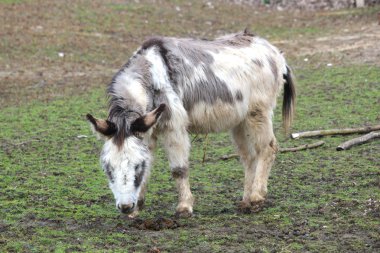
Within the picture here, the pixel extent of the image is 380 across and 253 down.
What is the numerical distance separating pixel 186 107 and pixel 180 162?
50 centimetres

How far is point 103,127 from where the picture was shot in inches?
234

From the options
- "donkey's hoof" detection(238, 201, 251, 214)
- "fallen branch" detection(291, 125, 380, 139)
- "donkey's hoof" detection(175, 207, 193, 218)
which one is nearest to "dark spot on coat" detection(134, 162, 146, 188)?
"donkey's hoof" detection(175, 207, 193, 218)

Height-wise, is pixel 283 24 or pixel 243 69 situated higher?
pixel 243 69

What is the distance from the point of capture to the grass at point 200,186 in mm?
5812

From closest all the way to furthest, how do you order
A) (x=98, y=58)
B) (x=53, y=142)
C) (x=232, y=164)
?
1. (x=232, y=164)
2. (x=53, y=142)
3. (x=98, y=58)

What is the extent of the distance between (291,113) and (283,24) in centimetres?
1244

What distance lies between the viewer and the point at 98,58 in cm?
1577

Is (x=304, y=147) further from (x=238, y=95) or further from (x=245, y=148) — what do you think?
(x=238, y=95)

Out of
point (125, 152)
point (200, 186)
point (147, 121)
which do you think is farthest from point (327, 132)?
point (125, 152)

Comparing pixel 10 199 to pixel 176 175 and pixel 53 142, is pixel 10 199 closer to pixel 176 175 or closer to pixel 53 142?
pixel 176 175

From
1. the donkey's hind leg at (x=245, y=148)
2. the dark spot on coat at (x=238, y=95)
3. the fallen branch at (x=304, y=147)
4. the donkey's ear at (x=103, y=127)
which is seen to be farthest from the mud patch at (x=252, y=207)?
the fallen branch at (x=304, y=147)

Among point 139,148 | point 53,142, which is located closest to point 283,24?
point 53,142

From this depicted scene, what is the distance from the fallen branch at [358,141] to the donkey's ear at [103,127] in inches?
150

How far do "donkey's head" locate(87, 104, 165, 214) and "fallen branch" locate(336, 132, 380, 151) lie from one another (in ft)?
11.7
